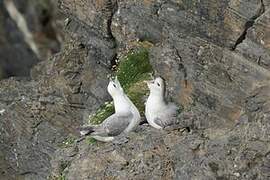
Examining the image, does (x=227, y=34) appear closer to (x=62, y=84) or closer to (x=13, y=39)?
(x=62, y=84)

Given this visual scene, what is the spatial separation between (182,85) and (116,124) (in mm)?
1911

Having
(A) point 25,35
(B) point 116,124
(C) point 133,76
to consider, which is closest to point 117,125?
(B) point 116,124

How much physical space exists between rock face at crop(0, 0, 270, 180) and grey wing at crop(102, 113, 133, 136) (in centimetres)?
31

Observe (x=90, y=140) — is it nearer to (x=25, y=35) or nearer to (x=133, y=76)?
(x=133, y=76)

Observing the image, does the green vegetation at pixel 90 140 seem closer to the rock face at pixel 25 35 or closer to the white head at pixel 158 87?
the white head at pixel 158 87

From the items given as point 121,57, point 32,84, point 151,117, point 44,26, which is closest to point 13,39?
point 44,26

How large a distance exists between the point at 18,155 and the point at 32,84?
2.14 m

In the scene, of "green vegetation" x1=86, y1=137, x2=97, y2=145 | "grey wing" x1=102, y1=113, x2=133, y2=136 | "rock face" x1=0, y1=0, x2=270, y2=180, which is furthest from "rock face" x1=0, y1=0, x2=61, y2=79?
"grey wing" x1=102, y1=113, x2=133, y2=136

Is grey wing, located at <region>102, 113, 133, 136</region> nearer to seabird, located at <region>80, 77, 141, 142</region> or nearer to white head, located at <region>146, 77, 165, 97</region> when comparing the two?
seabird, located at <region>80, 77, 141, 142</region>

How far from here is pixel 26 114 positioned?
23922mm

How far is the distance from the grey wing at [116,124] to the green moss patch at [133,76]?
213cm

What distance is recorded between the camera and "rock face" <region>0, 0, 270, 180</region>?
16.0 m

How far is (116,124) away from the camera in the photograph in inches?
687

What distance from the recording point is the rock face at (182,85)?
16.0 meters
